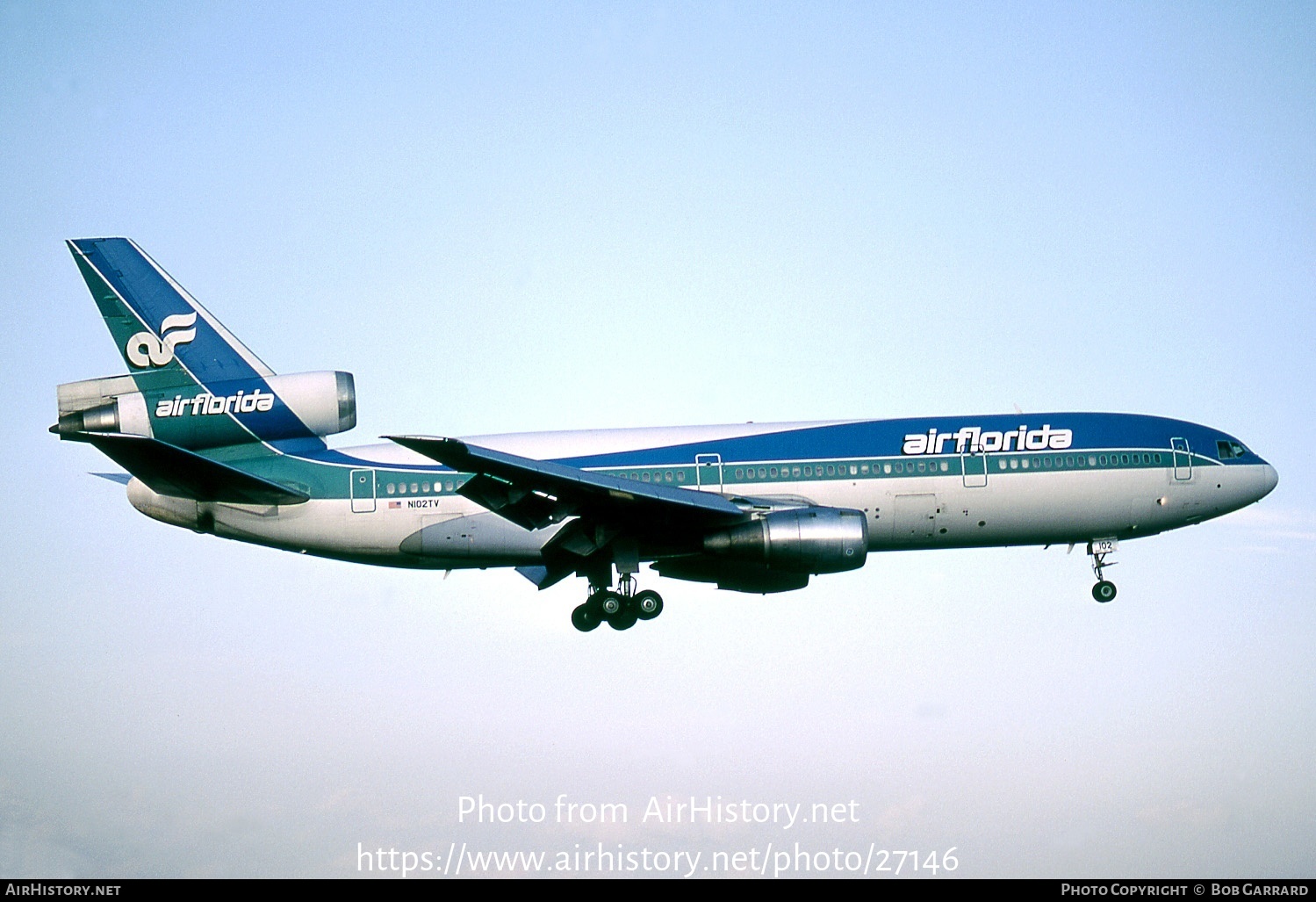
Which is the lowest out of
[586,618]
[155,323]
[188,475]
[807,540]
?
[586,618]

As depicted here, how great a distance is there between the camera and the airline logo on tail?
3619 cm

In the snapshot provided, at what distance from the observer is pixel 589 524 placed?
34094 millimetres

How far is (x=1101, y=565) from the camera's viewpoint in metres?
37.4

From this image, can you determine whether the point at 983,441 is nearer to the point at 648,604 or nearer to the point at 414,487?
the point at 648,604

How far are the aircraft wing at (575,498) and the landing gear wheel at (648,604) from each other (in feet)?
6.44

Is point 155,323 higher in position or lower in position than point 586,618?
higher

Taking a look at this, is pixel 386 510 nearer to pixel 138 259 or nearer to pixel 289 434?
pixel 289 434

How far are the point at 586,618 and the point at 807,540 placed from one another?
6924 mm

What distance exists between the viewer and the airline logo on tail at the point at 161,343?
1425 inches

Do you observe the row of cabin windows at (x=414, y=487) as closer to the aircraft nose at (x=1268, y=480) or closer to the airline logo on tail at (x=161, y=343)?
the airline logo on tail at (x=161, y=343)

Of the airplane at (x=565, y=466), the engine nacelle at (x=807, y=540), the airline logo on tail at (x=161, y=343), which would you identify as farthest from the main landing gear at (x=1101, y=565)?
the airline logo on tail at (x=161, y=343)

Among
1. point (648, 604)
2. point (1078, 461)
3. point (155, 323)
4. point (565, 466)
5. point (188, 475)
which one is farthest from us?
point (155, 323)

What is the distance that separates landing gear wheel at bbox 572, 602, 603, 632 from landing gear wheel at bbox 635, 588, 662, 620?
4.00 feet

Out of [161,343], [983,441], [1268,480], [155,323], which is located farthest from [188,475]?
[1268,480]
